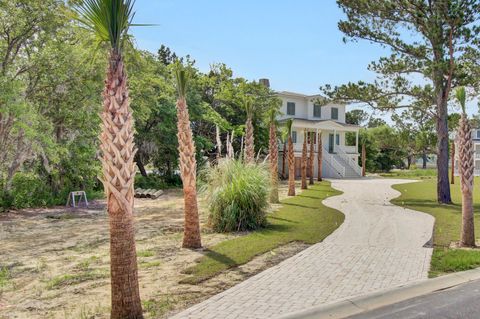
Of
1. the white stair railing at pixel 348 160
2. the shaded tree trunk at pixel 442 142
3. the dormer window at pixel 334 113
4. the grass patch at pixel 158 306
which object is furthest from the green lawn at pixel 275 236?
the dormer window at pixel 334 113

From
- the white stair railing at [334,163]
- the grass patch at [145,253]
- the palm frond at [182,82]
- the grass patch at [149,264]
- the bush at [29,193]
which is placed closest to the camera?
the grass patch at [149,264]

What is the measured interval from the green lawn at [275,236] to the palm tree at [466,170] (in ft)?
10.7

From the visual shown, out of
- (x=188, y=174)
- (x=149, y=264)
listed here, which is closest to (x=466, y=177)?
(x=188, y=174)

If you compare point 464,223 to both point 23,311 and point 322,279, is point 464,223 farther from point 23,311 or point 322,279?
point 23,311

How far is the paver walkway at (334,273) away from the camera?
19.0ft

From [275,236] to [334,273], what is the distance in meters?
3.36

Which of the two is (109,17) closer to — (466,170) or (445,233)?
(466,170)

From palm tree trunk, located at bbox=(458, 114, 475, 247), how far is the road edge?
2.15 m

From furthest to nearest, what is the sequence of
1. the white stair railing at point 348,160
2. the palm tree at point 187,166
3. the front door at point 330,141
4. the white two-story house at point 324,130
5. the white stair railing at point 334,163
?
the front door at point 330,141
the white stair railing at point 348,160
the white two-story house at point 324,130
the white stair railing at point 334,163
the palm tree at point 187,166

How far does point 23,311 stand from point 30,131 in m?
10.5

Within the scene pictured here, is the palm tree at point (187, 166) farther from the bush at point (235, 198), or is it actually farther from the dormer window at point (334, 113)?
the dormer window at point (334, 113)

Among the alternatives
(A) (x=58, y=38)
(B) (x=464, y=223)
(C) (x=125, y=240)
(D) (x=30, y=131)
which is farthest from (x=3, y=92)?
(B) (x=464, y=223)

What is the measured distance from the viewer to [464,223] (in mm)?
9703

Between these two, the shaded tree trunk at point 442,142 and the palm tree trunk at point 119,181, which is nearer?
the palm tree trunk at point 119,181
